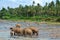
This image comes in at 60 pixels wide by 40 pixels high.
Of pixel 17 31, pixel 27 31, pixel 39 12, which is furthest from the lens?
pixel 39 12

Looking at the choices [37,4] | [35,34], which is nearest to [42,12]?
[37,4]

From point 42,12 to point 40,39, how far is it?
104943mm

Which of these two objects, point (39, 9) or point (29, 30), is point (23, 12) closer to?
point (39, 9)

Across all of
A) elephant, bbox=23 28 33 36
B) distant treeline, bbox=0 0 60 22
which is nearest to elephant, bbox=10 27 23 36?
elephant, bbox=23 28 33 36

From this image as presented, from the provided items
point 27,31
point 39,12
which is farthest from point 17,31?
point 39,12

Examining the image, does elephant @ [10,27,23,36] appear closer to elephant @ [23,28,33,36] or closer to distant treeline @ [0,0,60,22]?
elephant @ [23,28,33,36]

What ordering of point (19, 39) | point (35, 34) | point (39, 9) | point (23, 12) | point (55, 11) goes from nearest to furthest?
point (19, 39) < point (35, 34) < point (55, 11) < point (39, 9) < point (23, 12)

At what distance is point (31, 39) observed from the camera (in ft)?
69.6

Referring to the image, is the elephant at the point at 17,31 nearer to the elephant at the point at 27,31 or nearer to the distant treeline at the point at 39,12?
the elephant at the point at 27,31

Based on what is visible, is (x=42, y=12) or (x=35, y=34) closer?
(x=35, y=34)

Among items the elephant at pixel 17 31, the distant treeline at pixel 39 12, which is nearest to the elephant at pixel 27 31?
the elephant at pixel 17 31

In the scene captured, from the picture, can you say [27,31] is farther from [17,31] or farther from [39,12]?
[39,12]

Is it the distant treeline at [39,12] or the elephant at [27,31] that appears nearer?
the elephant at [27,31]

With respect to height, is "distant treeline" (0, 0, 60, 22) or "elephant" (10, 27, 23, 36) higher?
"elephant" (10, 27, 23, 36)
